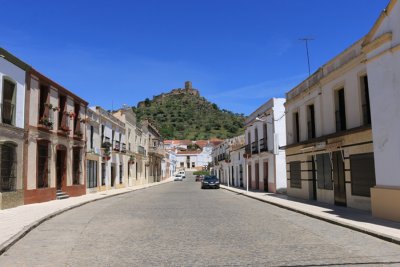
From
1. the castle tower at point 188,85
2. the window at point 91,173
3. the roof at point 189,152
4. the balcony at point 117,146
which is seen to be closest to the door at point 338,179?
the window at point 91,173

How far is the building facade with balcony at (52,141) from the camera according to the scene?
69.2 ft

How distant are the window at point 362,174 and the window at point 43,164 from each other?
1593cm

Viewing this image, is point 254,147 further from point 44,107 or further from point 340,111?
point 44,107

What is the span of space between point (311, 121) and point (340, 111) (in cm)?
368

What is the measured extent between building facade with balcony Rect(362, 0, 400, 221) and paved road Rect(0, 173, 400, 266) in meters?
1.91

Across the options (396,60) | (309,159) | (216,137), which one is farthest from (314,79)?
(216,137)

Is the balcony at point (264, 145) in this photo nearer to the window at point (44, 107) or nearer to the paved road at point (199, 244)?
the window at point (44, 107)

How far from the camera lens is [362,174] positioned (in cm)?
1574

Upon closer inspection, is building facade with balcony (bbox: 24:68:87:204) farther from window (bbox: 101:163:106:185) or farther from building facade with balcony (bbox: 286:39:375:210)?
building facade with balcony (bbox: 286:39:375:210)

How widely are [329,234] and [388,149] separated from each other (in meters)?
3.56

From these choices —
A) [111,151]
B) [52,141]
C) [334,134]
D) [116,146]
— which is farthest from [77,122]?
[334,134]

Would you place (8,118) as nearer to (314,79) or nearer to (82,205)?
(82,205)

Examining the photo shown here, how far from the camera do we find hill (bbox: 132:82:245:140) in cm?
14825

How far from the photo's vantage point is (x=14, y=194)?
18875mm
